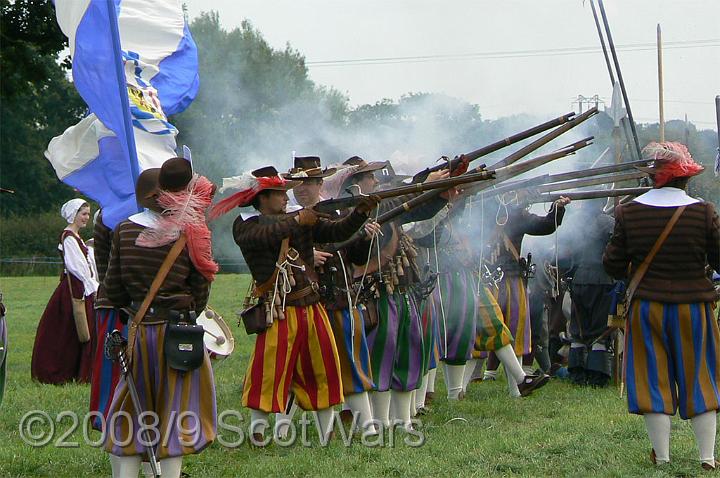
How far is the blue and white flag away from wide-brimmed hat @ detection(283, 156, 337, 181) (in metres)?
0.99

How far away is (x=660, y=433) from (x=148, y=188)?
10.4 ft

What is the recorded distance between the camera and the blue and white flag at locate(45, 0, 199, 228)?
6.95 metres

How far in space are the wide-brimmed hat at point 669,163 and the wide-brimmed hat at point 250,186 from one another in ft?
7.08

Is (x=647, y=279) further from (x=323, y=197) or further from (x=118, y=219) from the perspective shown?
(x=118, y=219)

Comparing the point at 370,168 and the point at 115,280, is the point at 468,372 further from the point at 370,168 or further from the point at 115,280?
the point at 115,280

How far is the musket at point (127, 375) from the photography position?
5305 millimetres

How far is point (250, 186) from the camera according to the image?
6.62m

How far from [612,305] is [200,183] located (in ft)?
17.0

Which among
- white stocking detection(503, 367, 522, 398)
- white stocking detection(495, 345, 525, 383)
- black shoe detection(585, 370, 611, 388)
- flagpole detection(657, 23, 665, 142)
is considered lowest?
black shoe detection(585, 370, 611, 388)

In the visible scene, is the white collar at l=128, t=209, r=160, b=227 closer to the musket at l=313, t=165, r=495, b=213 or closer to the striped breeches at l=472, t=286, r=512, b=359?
the musket at l=313, t=165, r=495, b=213

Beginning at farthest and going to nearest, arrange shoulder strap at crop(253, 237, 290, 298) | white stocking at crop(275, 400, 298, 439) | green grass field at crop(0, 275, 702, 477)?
white stocking at crop(275, 400, 298, 439) → shoulder strap at crop(253, 237, 290, 298) → green grass field at crop(0, 275, 702, 477)

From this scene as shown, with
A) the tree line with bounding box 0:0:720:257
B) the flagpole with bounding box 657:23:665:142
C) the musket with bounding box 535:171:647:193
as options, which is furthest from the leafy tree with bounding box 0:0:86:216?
the musket with bounding box 535:171:647:193

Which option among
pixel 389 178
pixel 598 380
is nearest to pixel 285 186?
pixel 389 178

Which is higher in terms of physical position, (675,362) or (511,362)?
(675,362)
